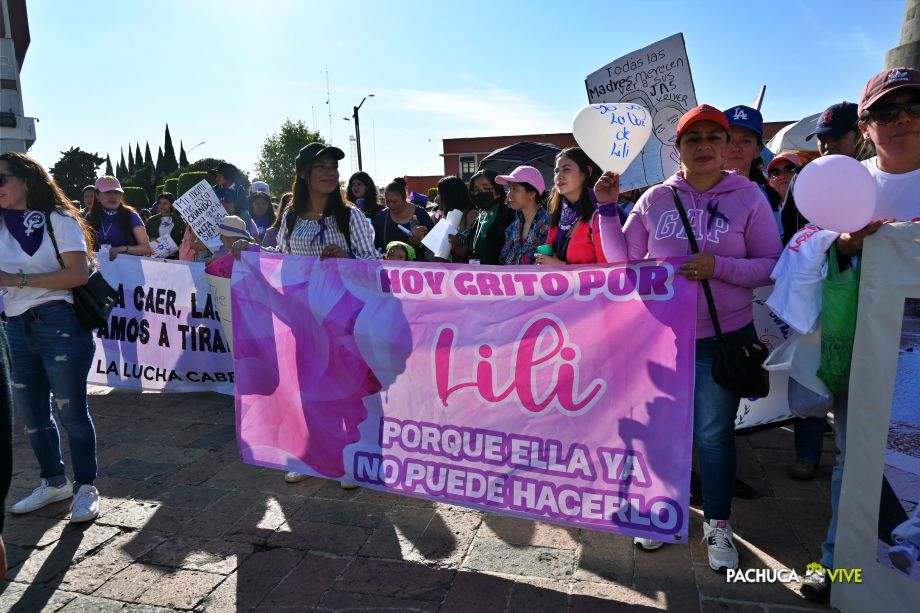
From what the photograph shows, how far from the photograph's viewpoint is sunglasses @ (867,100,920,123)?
215cm

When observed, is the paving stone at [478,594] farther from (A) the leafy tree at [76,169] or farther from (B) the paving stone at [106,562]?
(A) the leafy tree at [76,169]

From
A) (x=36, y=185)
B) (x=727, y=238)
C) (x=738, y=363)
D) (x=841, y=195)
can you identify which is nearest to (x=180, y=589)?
(x=36, y=185)

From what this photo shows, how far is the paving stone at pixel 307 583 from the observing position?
2559 millimetres

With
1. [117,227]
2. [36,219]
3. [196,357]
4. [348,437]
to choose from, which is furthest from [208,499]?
[117,227]

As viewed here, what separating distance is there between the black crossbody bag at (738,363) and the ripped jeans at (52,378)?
3.23 meters

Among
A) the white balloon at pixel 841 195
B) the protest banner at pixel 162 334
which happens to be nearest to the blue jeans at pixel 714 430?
the white balloon at pixel 841 195

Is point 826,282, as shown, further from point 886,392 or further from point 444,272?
point 444,272

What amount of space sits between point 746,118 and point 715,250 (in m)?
1.57

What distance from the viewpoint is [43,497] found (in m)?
3.47

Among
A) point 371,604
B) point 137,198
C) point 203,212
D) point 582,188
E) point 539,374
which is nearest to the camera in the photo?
point 371,604

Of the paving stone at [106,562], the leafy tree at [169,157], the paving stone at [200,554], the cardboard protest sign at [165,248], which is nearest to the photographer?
the paving stone at [106,562]

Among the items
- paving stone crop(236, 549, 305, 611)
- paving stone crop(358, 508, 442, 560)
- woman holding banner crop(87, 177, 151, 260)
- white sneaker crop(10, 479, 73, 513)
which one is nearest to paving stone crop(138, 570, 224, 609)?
paving stone crop(236, 549, 305, 611)

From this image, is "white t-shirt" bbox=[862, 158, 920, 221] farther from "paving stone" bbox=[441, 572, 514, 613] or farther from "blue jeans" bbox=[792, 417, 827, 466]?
"paving stone" bbox=[441, 572, 514, 613]

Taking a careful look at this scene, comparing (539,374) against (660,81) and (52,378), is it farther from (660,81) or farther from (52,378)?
(660,81)
